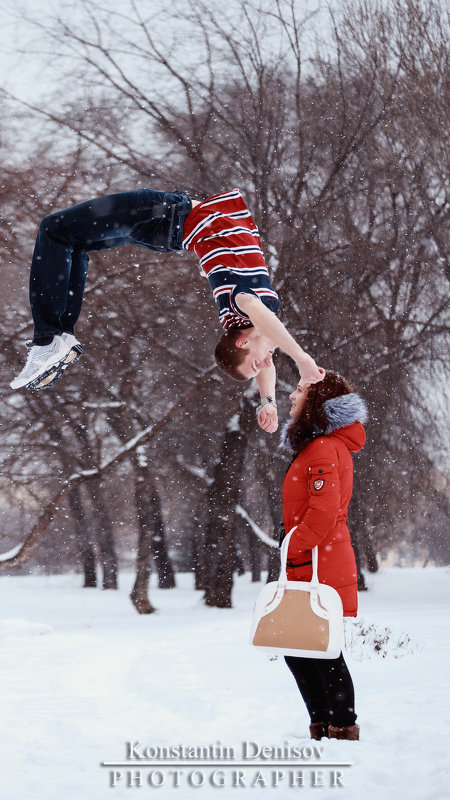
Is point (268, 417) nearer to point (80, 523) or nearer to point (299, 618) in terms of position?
point (299, 618)

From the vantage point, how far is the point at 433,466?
13.1 meters

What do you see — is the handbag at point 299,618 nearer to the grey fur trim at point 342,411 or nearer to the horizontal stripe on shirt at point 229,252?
the grey fur trim at point 342,411

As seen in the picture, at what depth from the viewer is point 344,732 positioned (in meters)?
3.53

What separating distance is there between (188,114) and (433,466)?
7.29m

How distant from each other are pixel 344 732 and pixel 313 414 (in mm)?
1495

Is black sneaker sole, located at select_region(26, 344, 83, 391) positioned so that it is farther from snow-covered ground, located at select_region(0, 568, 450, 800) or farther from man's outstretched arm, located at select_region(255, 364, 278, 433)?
snow-covered ground, located at select_region(0, 568, 450, 800)

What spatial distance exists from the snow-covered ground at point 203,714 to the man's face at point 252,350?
68.1 inches

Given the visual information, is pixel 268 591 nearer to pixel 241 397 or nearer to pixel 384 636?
pixel 384 636

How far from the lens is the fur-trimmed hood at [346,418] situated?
140 inches

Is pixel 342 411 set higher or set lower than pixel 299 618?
higher

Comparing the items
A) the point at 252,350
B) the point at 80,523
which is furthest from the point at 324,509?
the point at 80,523

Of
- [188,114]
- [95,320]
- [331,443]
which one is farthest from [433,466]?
[331,443]

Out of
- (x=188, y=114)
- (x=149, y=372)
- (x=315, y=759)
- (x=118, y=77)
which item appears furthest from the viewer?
(x=149, y=372)

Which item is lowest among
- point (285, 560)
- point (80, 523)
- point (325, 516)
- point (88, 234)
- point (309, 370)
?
point (285, 560)
